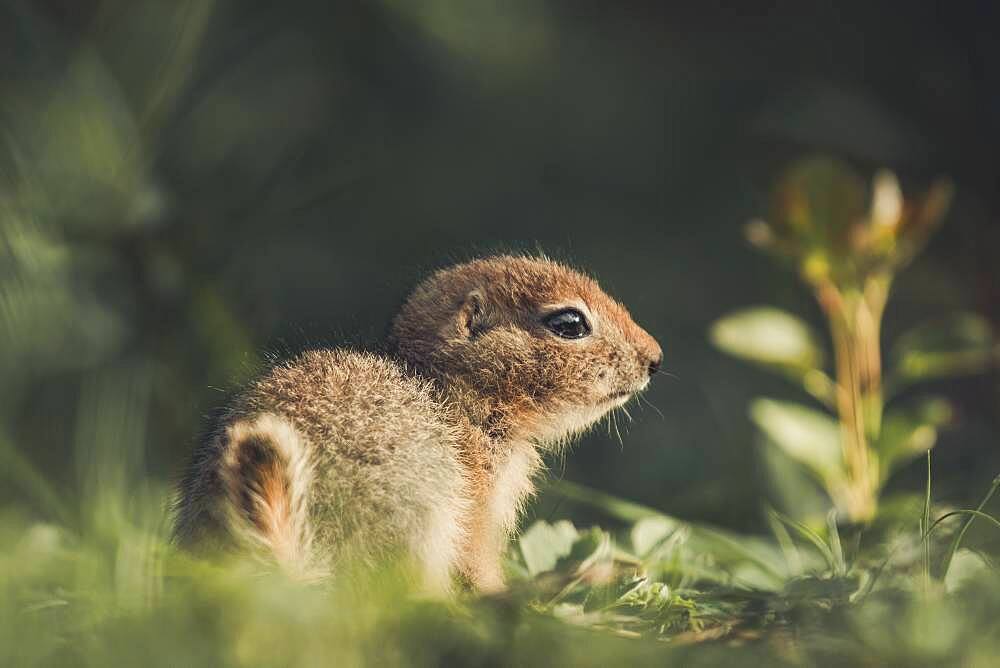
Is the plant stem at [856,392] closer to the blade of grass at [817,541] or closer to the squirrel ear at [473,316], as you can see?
the blade of grass at [817,541]

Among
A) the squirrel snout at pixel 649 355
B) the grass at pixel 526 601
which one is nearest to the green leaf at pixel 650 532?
the grass at pixel 526 601

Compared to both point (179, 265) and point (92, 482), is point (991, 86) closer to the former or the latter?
point (179, 265)

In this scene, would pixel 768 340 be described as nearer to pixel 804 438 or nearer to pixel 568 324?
pixel 804 438

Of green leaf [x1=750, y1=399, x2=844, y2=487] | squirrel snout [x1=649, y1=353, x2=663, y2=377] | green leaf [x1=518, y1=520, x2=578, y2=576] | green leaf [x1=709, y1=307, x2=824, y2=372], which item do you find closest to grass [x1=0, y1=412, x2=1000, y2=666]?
green leaf [x1=518, y1=520, x2=578, y2=576]

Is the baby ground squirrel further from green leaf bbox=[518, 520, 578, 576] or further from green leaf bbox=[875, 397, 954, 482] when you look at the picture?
green leaf bbox=[875, 397, 954, 482]

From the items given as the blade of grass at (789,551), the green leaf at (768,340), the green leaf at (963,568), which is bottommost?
the green leaf at (963,568)

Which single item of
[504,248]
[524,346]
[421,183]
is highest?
[421,183]

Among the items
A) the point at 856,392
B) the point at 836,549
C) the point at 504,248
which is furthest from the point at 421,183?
the point at 836,549
